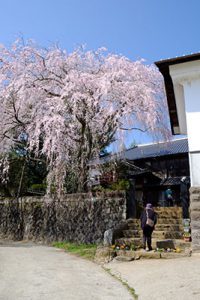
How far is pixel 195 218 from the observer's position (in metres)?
8.42

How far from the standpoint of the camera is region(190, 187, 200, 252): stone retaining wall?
8.25 metres

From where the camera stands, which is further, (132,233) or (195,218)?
(132,233)

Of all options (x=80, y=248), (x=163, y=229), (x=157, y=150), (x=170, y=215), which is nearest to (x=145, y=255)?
(x=163, y=229)

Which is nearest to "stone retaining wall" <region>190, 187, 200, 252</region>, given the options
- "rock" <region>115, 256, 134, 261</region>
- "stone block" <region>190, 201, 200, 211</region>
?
"stone block" <region>190, 201, 200, 211</region>

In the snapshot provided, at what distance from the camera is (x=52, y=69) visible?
15.0 meters

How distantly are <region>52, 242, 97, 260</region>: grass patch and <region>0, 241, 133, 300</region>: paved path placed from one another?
0.73 m

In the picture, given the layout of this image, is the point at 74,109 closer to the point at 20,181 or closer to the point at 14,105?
the point at 14,105

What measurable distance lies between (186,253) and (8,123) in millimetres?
10532

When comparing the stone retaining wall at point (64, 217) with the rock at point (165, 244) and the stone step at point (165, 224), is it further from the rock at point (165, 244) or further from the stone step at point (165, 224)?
the rock at point (165, 244)

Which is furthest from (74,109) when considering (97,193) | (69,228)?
(69,228)

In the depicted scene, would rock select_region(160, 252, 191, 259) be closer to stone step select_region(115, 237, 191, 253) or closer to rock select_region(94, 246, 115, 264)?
stone step select_region(115, 237, 191, 253)

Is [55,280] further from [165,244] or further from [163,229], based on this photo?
[163,229]

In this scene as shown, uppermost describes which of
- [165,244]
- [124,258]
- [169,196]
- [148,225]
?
[169,196]

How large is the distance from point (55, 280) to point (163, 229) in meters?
6.10
